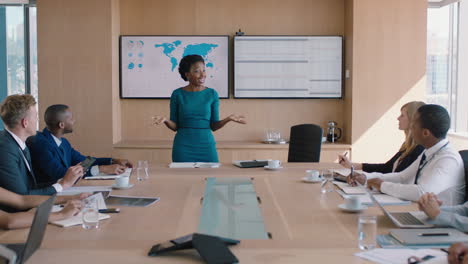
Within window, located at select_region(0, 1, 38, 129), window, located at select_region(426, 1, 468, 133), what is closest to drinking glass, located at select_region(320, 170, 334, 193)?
window, located at select_region(426, 1, 468, 133)

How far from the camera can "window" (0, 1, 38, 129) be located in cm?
701

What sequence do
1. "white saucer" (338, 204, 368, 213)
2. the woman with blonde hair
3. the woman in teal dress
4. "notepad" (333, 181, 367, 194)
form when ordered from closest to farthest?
"white saucer" (338, 204, 368, 213), "notepad" (333, 181, 367, 194), the woman with blonde hair, the woman in teal dress

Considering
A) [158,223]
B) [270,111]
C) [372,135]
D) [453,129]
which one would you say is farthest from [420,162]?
[453,129]

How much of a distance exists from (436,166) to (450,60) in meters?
4.84

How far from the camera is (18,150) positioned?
3041 mm

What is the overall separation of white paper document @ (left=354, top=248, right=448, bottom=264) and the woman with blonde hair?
1.66m

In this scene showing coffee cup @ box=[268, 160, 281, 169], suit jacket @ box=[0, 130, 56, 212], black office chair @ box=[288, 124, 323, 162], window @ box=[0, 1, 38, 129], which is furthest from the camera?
window @ box=[0, 1, 38, 129]

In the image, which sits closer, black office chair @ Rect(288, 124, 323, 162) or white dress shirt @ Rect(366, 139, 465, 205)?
white dress shirt @ Rect(366, 139, 465, 205)

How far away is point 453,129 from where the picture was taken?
7.30 meters

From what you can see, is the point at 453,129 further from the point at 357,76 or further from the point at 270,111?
the point at 270,111

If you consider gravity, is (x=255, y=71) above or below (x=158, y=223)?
above

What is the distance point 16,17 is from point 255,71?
3.22 metres

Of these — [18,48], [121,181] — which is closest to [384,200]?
[121,181]

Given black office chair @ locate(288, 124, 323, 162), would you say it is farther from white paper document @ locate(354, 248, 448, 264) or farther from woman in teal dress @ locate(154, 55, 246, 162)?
white paper document @ locate(354, 248, 448, 264)
